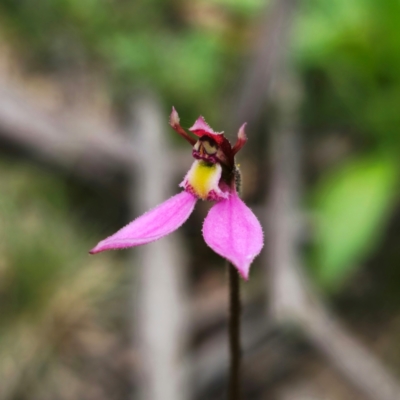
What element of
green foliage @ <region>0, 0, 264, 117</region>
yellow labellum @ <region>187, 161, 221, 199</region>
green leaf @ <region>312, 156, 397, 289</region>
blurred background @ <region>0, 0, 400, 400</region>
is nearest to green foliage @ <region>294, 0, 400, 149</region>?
blurred background @ <region>0, 0, 400, 400</region>

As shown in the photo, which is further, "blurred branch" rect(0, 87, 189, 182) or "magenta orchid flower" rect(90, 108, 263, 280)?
"blurred branch" rect(0, 87, 189, 182)

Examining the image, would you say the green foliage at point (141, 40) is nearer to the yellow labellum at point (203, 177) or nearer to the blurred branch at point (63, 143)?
the blurred branch at point (63, 143)

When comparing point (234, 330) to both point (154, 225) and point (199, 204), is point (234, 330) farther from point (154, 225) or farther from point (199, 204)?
point (199, 204)

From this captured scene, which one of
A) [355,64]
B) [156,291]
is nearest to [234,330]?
[156,291]

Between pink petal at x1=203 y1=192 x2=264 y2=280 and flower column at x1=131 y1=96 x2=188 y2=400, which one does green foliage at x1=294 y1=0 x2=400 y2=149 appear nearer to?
flower column at x1=131 y1=96 x2=188 y2=400

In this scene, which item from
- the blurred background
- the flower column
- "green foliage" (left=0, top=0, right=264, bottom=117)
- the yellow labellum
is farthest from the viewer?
"green foliage" (left=0, top=0, right=264, bottom=117)

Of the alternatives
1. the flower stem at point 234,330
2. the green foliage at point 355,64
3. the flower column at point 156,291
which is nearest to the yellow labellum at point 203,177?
the flower stem at point 234,330
